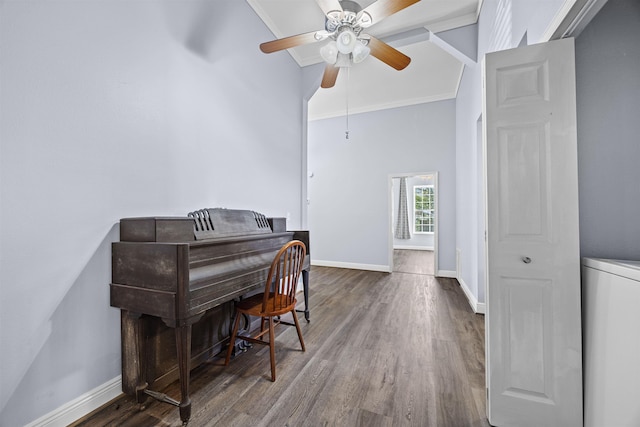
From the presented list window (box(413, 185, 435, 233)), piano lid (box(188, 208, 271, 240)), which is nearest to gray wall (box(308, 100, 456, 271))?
piano lid (box(188, 208, 271, 240))

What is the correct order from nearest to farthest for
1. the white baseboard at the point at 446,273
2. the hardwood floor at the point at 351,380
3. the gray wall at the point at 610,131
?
the gray wall at the point at 610,131, the hardwood floor at the point at 351,380, the white baseboard at the point at 446,273

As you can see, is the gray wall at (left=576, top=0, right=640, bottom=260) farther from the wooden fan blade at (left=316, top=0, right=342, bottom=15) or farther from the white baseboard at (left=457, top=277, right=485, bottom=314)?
the white baseboard at (left=457, top=277, right=485, bottom=314)

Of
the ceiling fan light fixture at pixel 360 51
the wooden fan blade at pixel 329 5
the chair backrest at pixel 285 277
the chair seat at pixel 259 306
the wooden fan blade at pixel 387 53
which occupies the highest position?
the wooden fan blade at pixel 329 5

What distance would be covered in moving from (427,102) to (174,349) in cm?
533

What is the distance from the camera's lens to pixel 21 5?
1238 mm

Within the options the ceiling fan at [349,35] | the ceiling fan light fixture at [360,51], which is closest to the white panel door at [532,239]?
the ceiling fan at [349,35]

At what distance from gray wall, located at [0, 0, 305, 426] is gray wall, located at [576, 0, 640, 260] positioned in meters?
2.54

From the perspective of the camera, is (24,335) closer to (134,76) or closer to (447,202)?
(134,76)

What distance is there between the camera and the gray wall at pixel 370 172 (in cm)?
493

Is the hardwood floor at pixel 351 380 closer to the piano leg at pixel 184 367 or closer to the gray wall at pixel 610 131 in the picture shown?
the piano leg at pixel 184 367

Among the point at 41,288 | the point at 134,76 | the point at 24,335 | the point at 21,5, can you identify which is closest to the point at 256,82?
the point at 134,76

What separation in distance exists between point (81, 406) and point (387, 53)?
3.17m

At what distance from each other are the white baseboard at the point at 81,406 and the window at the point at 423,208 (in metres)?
8.75

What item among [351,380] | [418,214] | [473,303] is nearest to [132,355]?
[351,380]
